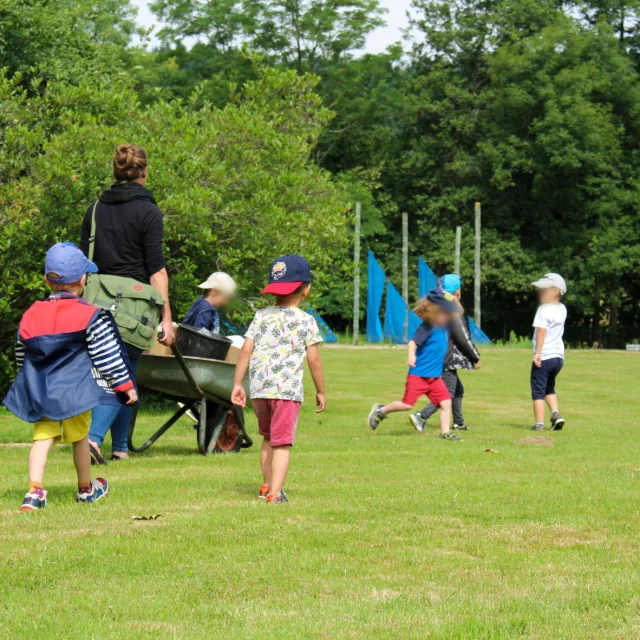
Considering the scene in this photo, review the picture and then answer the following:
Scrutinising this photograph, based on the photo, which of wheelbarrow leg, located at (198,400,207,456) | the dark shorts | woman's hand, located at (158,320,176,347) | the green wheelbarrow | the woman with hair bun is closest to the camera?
woman's hand, located at (158,320,176,347)

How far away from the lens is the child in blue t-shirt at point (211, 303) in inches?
420

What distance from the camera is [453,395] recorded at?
1402cm

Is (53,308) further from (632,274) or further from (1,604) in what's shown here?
(632,274)

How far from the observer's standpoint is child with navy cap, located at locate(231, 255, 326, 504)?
7172mm

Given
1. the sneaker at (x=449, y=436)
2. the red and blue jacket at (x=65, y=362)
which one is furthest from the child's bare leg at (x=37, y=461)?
the sneaker at (x=449, y=436)

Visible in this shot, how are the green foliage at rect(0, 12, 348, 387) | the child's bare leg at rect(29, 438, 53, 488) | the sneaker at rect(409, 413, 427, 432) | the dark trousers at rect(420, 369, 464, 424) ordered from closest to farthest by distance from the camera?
the child's bare leg at rect(29, 438, 53, 488) → the sneaker at rect(409, 413, 427, 432) → the dark trousers at rect(420, 369, 464, 424) → the green foliage at rect(0, 12, 348, 387)

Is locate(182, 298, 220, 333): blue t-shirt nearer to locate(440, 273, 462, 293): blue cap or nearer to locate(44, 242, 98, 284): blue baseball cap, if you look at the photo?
locate(440, 273, 462, 293): blue cap

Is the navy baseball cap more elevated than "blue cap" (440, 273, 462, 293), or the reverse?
the navy baseball cap

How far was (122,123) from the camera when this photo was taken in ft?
52.0

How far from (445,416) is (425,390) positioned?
383mm

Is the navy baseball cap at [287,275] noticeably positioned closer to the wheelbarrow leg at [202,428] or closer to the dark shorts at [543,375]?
the wheelbarrow leg at [202,428]

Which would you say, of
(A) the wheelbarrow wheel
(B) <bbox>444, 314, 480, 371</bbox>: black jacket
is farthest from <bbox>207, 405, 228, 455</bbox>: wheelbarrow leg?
(B) <bbox>444, 314, 480, 371</bbox>: black jacket

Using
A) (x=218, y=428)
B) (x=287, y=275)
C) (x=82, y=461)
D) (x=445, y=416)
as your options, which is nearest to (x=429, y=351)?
(x=445, y=416)

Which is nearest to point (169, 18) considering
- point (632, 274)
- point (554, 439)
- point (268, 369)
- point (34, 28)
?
point (632, 274)
